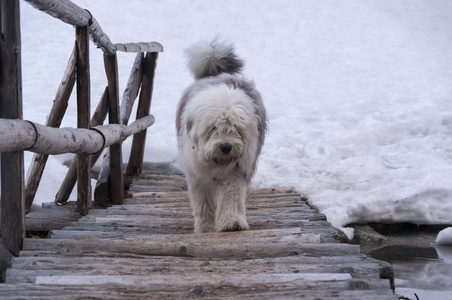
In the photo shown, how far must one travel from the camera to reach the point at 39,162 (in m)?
4.90

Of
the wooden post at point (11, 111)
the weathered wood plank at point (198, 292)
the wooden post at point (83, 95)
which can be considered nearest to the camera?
the weathered wood plank at point (198, 292)

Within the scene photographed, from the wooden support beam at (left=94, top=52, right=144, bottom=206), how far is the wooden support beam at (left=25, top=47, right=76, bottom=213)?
3.02ft

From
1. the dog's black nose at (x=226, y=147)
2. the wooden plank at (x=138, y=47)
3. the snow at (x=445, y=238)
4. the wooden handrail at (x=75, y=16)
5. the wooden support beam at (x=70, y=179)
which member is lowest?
the snow at (x=445, y=238)

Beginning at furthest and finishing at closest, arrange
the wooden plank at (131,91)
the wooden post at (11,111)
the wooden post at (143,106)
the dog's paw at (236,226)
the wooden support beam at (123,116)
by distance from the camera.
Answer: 1. the wooden post at (143,106)
2. the wooden plank at (131,91)
3. the wooden support beam at (123,116)
4. the dog's paw at (236,226)
5. the wooden post at (11,111)

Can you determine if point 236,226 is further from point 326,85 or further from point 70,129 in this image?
point 326,85

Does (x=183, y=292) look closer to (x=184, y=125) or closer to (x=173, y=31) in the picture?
(x=184, y=125)

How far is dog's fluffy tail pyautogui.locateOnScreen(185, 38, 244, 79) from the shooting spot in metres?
5.59

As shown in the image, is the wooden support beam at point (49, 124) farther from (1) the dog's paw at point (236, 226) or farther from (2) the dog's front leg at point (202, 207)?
(1) the dog's paw at point (236, 226)

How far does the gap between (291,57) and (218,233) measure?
1083 cm

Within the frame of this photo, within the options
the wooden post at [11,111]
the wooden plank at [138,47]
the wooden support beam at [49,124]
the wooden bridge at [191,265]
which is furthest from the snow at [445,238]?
the wooden post at [11,111]

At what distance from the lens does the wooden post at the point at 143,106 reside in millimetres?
7656

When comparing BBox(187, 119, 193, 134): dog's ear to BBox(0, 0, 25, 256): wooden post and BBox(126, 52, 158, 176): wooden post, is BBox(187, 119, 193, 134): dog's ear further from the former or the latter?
BBox(126, 52, 158, 176): wooden post

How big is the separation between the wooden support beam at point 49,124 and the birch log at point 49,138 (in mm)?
400

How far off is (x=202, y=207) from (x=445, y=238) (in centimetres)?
309
